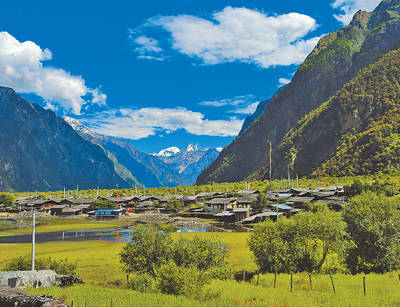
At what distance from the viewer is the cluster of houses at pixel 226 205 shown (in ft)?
374

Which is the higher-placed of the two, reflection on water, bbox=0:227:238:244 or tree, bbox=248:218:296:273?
tree, bbox=248:218:296:273

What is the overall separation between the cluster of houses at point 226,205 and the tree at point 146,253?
5300 cm

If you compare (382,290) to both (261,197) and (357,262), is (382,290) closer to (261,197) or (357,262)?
(357,262)

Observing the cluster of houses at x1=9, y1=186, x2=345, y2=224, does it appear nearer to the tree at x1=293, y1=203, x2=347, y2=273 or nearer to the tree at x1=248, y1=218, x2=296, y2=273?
the tree at x1=293, y1=203, x2=347, y2=273

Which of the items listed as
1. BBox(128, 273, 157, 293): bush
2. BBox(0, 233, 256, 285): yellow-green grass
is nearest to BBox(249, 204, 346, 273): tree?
BBox(0, 233, 256, 285): yellow-green grass

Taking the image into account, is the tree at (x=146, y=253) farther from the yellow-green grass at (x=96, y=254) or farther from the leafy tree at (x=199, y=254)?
the yellow-green grass at (x=96, y=254)

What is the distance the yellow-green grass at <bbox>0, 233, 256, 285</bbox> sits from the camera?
146 ft

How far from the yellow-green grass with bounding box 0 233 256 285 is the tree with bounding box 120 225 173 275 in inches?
102

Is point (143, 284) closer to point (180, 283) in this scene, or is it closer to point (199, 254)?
point (180, 283)

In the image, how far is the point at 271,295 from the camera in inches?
1154

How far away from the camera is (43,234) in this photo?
92.1m

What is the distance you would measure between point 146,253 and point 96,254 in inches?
1013

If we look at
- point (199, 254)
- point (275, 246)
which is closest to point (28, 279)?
point (199, 254)

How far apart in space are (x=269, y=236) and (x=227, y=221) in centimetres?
7266
